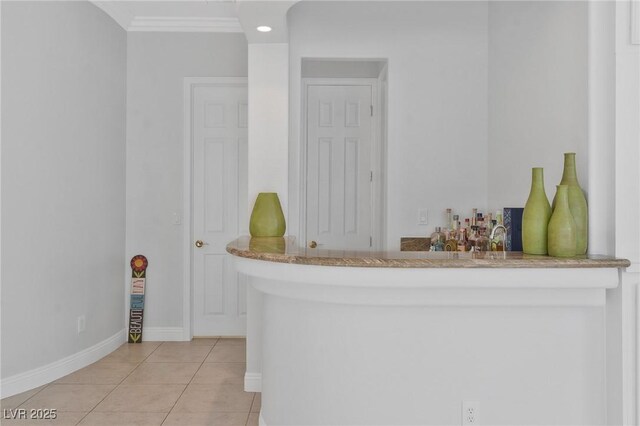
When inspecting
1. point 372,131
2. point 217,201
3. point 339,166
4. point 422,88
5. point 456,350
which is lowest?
point 456,350

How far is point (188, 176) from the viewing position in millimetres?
4172

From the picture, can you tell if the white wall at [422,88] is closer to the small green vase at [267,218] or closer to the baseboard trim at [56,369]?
the small green vase at [267,218]

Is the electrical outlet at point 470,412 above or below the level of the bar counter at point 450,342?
below

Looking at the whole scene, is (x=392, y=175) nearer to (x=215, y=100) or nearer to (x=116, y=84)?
(x=215, y=100)

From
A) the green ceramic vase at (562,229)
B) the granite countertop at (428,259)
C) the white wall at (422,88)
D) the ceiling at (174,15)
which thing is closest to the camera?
the granite countertop at (428,259)

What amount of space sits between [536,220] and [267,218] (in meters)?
1.44

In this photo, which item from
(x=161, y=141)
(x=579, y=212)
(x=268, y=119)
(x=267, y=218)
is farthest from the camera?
(x=161, y=141)

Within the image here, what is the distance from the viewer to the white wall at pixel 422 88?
321 cm

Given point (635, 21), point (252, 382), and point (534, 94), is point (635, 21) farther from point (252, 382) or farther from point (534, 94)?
point (252, 382)

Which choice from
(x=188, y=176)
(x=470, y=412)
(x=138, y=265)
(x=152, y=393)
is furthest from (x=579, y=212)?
(x=138, y=265)

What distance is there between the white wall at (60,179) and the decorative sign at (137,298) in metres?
0.11

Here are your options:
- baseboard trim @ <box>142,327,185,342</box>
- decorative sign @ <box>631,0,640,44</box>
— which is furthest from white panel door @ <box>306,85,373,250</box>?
decorative sign @ <box>631,0,640,44</box>

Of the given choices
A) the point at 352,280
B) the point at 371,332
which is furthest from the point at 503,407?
the point at 352,280

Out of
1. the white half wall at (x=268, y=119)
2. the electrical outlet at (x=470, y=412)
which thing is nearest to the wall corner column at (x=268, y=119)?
the white half wall at (x=268, y=119)
